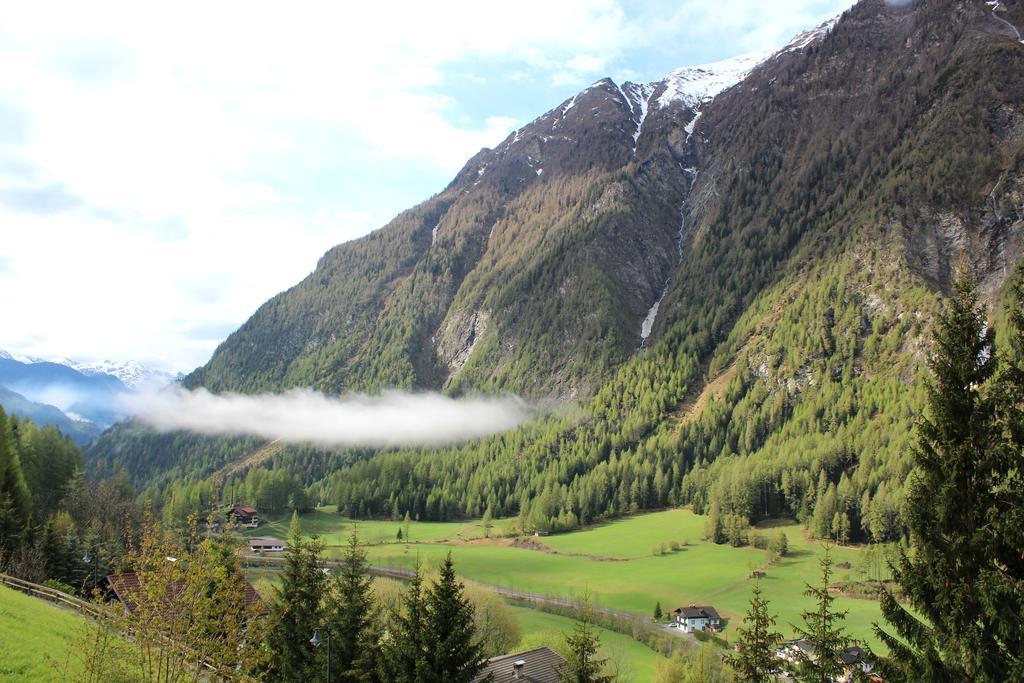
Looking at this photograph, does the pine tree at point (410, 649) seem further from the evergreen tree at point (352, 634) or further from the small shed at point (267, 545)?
the small shed at point (267, 545)

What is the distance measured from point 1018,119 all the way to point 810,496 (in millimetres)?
148399

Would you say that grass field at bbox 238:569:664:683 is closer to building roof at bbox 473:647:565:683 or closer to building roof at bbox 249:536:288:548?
building roof at bbox 473:647:565:683

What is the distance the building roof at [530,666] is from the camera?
127ft

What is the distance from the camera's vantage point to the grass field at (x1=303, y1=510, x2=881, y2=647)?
3621 inches

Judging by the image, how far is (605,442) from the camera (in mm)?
195375

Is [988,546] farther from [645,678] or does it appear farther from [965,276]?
[645,678]

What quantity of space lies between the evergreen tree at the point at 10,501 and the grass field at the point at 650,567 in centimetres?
4293

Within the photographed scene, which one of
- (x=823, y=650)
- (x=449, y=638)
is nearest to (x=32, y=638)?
(x=449, y=638)

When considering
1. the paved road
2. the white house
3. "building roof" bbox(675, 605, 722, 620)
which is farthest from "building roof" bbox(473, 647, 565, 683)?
"building roof" bbox(675, 605, 722, 620)

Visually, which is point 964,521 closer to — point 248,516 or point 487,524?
point 487,524

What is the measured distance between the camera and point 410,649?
2631 cm

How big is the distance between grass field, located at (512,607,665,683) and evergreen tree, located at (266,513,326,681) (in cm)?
3522

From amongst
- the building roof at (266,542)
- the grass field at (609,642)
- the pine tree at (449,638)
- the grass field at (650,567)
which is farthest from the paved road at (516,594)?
the pine tree at (449,638)

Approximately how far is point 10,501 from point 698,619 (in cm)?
7637
